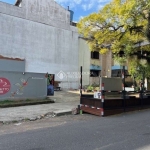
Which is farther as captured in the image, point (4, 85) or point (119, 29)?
point (119, 29)

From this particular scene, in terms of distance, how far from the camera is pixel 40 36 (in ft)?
101

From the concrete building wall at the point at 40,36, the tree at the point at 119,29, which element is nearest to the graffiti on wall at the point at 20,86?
the tree at the point at 119,29

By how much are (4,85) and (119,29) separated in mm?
9428

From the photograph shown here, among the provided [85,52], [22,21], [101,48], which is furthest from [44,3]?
[101,48]

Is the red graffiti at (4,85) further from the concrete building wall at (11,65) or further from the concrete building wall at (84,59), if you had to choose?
the concrete building wall at (84,59)

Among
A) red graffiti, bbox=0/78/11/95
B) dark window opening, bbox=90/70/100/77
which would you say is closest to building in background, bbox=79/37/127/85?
dark window opening, bbox=90/70/100/77

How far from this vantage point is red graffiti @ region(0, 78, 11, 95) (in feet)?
46.0

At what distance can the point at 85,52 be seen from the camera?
115ft

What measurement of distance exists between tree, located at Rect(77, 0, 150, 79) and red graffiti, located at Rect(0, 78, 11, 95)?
24.8 feet

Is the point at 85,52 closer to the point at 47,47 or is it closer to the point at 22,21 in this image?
the point at 47,47

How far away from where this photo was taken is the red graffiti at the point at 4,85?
14.0 meters

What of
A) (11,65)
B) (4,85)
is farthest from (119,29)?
(11,65)

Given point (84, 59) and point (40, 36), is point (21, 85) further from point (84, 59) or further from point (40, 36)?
point (84, 59)

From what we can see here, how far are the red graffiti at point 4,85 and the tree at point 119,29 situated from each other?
7.57m
